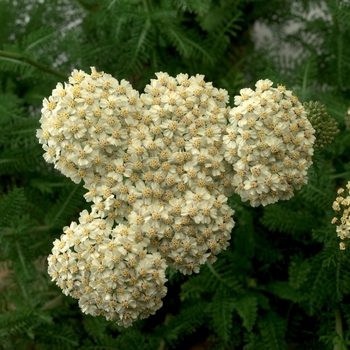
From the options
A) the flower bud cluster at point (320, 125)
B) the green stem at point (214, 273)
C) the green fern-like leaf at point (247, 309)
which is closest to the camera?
the flower bud cluster at point (320, 125)

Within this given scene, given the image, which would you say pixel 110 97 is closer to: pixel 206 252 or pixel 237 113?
pixel 237 113

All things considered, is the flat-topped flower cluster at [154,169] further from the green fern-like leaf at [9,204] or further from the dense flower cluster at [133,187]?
the green fern-like leaf at [9,204]

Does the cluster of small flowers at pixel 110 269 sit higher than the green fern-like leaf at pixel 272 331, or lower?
higher

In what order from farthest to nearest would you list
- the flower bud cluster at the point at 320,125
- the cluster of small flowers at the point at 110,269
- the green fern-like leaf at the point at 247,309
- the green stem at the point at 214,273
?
the green stem at the point at 214,273
the green fern-like leaf at the point at 247,309
the flower bud cluster at the point at 320,125
the cluster of small flowers at the point at 110,269

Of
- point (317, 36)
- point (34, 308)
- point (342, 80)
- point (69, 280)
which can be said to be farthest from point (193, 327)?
point (317, 36)

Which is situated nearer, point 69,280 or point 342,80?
point 69,280

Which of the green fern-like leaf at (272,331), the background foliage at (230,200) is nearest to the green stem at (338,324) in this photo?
the background foliage at (230,200)

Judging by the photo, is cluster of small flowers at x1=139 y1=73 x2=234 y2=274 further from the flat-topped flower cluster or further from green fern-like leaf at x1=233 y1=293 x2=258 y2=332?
green fern-like leaf at x1=233 y1=293 x2=258 y2=332
